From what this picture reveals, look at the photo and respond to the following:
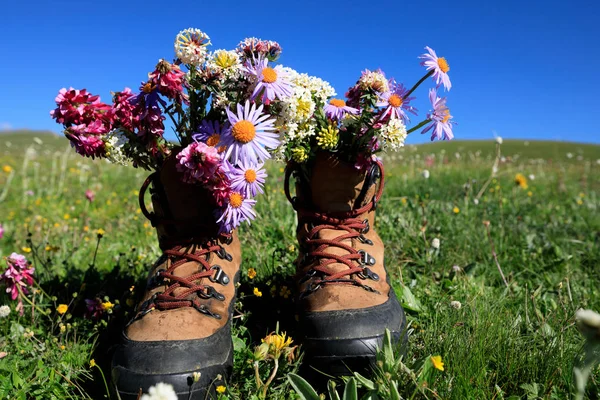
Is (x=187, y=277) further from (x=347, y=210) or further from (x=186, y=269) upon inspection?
(x=347, y=210)

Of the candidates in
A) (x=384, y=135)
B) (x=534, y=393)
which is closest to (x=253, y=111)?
(x=384, y=135)

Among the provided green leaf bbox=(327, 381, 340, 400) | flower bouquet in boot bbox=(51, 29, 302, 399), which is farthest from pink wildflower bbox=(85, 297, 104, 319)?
green leaf bbox=(327, 381, 340, 400)

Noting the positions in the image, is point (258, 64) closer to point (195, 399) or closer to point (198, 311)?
point (198, 311)

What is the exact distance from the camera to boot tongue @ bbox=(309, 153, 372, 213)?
2.37 m

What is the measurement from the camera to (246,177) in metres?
2.09

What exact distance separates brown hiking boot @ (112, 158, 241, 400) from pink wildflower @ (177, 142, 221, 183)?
224 mm

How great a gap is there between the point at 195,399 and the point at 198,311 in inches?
15.8

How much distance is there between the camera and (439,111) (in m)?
2.26

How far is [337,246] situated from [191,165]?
875 mm

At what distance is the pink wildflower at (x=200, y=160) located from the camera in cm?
195

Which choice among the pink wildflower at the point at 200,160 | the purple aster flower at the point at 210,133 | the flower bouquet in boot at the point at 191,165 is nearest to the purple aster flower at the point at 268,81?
the flower bouquet in boot at the point at 191,165

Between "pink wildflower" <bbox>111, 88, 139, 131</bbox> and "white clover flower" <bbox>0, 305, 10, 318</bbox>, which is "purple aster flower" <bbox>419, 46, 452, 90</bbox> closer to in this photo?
"pink wildflower" <bbox>111, 88, 139, 131</bbox>

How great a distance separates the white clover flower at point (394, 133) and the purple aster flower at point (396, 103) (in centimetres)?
3

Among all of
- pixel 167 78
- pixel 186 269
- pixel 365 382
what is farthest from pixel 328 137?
pixel 365 382
